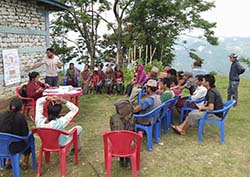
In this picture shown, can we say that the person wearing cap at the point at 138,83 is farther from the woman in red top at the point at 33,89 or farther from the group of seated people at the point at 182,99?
the woman in red top at the point at 33,89

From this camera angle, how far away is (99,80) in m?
8.72

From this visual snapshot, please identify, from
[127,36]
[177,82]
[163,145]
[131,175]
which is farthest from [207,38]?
[131,175]

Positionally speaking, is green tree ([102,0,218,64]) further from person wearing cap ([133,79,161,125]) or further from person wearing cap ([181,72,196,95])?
person wearing cap ([133,79,161,125])

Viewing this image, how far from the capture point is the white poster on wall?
22.1 feet

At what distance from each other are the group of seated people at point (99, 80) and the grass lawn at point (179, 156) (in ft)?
9.32

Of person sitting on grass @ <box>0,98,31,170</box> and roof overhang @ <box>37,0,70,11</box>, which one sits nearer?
person sitting on grass @ <box>0,98,31,170</box>

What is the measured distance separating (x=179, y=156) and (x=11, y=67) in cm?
524

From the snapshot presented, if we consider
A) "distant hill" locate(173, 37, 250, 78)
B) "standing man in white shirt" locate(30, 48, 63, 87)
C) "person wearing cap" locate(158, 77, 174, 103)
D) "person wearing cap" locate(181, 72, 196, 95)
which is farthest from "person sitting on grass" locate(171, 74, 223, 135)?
"standing man in white shirt" locate(30, 48, 63, 87)

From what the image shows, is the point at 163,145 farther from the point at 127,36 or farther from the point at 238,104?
the point at 127,36

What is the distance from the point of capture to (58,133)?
3.20m

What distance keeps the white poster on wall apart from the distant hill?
501cm

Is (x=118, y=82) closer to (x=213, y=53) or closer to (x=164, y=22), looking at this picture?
(x=164, y=22)

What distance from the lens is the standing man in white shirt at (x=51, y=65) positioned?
22.1 feet

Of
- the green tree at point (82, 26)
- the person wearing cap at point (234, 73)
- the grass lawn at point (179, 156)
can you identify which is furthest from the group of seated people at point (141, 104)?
the green tree at point (82, 26)
